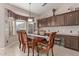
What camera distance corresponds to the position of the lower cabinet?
3449 mm

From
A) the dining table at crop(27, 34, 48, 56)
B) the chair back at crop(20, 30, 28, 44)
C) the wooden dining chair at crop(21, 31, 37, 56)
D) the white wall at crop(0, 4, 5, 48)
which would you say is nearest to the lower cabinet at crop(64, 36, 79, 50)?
the dining table at crop(27, 34, 48, 56)

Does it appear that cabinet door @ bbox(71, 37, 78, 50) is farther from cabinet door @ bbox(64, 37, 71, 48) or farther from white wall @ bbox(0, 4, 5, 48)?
white wall @ bbox(0, 4, 5, 48)

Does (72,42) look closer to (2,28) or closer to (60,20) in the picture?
(60,20)

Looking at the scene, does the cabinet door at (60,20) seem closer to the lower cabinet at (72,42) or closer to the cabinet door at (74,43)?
the lower cabinet at (72,42)

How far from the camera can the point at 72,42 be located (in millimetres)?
3578

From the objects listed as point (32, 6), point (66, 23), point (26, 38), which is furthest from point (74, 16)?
point (26, 38)

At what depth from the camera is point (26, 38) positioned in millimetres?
3561

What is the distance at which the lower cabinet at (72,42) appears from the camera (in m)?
3.45

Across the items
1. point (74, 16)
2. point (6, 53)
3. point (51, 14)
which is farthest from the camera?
point (74, 16)

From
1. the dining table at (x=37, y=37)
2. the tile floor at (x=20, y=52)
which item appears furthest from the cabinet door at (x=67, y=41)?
the dining table at (x=37, y=37)

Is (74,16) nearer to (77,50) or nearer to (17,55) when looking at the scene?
(77,50)

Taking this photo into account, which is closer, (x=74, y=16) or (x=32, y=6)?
(x=32, y=6)

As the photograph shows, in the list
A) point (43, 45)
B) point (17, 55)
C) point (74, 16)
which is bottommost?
point (17, 55)

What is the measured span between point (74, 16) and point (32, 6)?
51.7 inches
